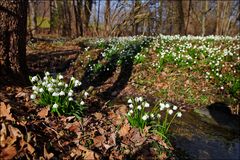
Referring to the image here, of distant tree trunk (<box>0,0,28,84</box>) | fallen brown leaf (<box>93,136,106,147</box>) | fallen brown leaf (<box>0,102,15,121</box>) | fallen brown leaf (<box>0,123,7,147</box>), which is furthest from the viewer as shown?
distant tree trunk (<box>0,0,28,84</box>)

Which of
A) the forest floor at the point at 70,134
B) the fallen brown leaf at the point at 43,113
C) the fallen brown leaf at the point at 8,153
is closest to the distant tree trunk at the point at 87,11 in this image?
the forest floor at the point at 70,134

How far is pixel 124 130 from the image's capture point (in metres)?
4.59

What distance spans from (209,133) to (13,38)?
4.10 m

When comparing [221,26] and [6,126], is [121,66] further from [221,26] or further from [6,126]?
[221,26]

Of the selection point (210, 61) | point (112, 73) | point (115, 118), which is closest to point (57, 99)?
point (115, 118)

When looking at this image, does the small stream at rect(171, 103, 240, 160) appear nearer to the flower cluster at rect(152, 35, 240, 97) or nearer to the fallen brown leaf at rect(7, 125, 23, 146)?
the flower cluster at rect(152, 35, 240, 97)

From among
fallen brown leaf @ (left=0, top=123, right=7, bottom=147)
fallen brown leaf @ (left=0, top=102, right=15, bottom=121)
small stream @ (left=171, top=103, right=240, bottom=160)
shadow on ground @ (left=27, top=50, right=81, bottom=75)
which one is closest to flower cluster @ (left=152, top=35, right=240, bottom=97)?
small stream @ (left=171, top=103, right=240, bottom=160)

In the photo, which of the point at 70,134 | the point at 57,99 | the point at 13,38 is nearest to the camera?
the point at 70,134

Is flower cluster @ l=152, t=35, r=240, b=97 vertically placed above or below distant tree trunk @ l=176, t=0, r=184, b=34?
below

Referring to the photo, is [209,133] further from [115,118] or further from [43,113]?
[43,113]

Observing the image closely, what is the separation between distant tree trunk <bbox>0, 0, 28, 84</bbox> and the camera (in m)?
5.76

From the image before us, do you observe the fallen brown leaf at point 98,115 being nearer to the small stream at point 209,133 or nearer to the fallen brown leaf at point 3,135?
the small stream at point 209,133

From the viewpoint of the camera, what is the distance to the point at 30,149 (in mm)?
3410

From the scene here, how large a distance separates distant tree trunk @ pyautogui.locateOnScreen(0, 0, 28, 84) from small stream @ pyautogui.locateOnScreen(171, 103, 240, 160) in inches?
122
